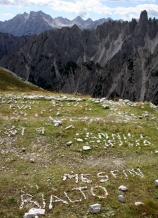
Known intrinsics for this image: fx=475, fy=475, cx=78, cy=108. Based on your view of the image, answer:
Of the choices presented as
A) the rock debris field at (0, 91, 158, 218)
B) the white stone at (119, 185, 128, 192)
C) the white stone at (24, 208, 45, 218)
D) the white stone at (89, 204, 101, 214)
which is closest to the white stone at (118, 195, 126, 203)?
the rock debris field at (0, 91, 158, 218)

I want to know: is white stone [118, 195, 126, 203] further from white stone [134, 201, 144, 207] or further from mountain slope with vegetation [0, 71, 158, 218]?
white stone [134, 201, 144, 207]

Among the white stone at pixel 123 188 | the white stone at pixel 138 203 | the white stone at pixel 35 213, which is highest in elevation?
the white stone at pixel 123 188

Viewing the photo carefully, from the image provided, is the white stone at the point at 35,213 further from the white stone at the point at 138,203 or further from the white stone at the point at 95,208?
the white stone at the point at 138,203

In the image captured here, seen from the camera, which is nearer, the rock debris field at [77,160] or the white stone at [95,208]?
the white stone at [95,208]

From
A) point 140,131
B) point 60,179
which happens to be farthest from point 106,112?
point 60,179

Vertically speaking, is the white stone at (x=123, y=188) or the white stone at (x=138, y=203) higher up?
the white stone at (x=123, y=188)

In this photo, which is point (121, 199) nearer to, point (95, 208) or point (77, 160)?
point (95, 208)

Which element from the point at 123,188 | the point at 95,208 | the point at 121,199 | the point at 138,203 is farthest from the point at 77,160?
the point at 95,208

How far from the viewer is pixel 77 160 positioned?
26688 mm

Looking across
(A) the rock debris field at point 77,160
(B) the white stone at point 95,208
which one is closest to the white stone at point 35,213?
(A) the rock debris field at point 77,160

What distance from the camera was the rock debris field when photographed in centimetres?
2148

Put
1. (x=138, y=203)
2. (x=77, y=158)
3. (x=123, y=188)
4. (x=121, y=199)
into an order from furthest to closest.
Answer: (x=77, y=158) < (x=123, y=188) < (x=121, y=199) < (x=138, y=203)

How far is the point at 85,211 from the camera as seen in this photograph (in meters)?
20.9

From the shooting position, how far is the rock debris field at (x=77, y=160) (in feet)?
70.5
